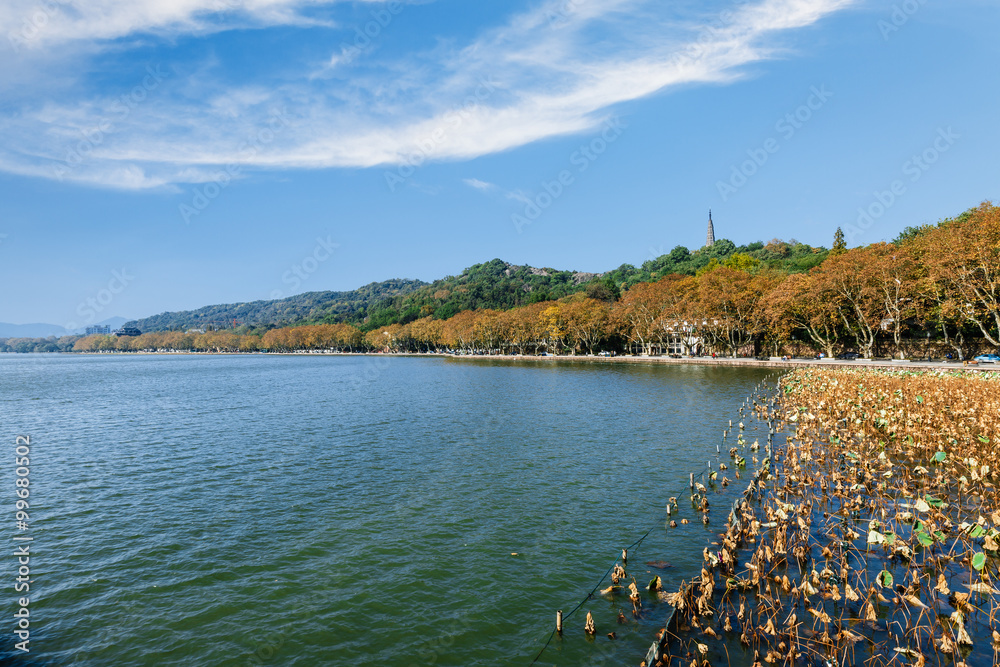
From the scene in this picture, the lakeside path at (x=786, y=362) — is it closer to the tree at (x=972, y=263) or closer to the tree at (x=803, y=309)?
the tree at (x=972, y=263)

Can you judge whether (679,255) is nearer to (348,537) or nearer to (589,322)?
(589,322)

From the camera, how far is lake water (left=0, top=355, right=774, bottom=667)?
29.5ft

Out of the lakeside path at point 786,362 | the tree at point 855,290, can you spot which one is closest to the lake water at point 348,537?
the lakeside path at point 786,362

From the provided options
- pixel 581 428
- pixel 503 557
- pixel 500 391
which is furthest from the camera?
pixel 500 391

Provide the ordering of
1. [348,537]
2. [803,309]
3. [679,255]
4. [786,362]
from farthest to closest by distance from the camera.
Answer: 1. [679,255]
2. [786,362]
3. [803,309]
4. [348,537]

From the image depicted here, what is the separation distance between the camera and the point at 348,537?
1321 cm

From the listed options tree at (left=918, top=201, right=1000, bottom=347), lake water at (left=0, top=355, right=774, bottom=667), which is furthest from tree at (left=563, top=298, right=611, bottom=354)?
lake water at (left=0, top=355, right=774, bottom=667)

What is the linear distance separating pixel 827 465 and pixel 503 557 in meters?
12.5

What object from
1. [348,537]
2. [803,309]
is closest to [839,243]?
[803,309]

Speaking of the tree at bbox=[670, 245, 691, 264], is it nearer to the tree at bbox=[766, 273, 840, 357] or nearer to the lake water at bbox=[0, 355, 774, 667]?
the tree at bbox=[766, 273, 840, 357]

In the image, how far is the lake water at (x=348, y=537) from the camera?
8992 millimetres

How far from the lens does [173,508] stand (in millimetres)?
15672

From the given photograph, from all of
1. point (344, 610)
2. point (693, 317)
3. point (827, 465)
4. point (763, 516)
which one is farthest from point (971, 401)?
point (693, 317)

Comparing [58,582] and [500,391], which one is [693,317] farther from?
[58,582]
